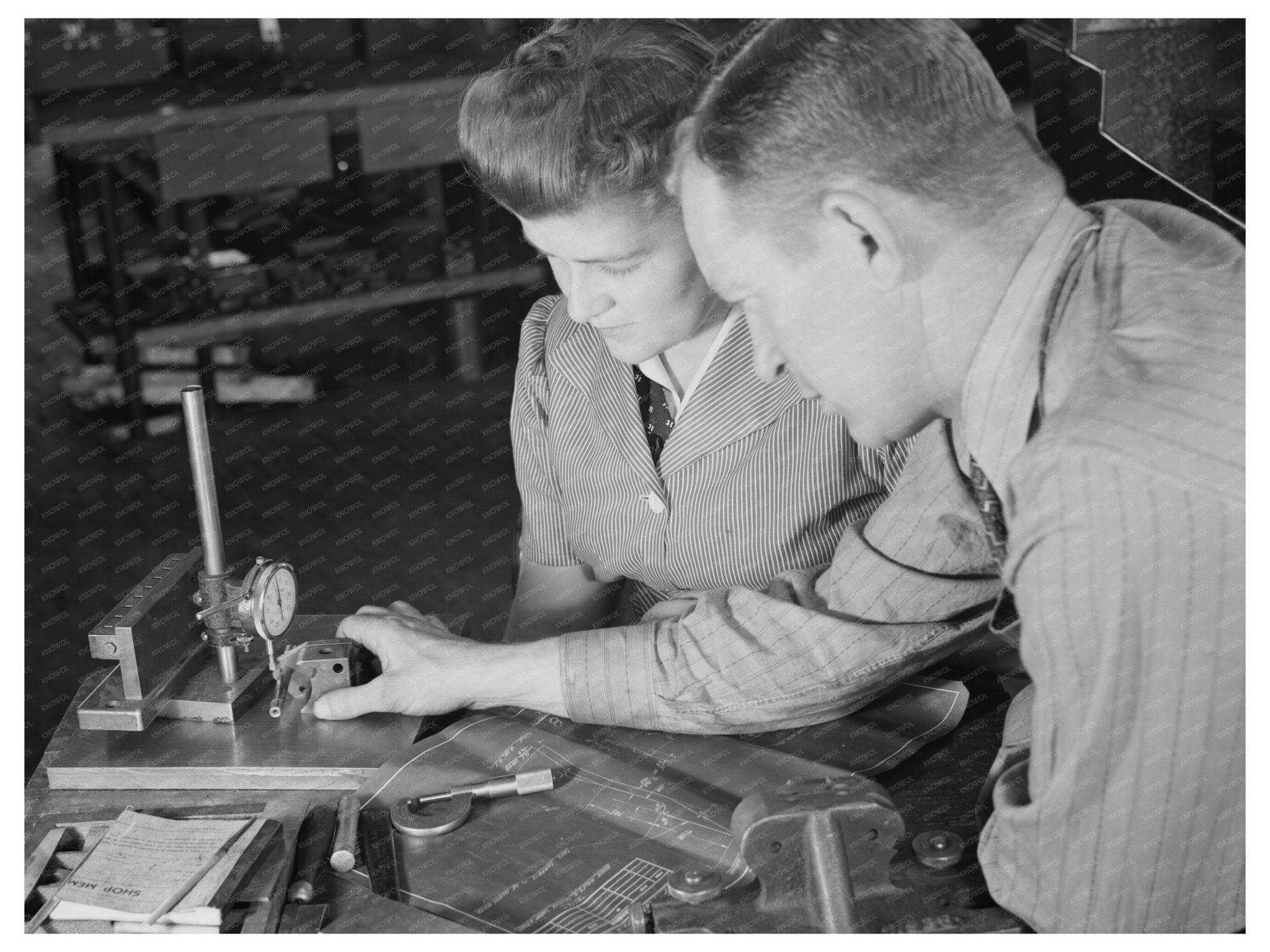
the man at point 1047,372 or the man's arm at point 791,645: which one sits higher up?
the man at point 1047,372

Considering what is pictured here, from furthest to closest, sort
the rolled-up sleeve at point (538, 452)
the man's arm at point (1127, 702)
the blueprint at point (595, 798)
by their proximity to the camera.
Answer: the rolled-up sleeve at point (538, 452) → the blueprint at point (595, 798) → the man's arm at point (1127, 702)

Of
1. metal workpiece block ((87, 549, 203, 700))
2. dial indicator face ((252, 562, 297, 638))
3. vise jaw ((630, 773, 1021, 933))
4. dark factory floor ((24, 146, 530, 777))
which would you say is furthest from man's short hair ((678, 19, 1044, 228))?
dark factory floor ((24, 146, 530, 777))

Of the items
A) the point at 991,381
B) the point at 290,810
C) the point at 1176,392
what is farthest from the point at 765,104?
the point at 290,810

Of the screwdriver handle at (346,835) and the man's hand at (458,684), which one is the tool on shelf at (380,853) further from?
the man's hand at (458,684)

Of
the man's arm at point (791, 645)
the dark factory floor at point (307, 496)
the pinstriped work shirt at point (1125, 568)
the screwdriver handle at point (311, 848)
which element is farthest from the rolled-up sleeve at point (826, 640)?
the dark factory floor at point (307, 496)

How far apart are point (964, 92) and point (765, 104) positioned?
0.18 metres

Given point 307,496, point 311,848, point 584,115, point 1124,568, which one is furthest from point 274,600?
point 307,496

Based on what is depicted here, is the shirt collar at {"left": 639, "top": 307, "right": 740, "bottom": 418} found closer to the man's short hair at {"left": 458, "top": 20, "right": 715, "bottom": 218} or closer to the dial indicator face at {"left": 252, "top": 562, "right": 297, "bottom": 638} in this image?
the man's short hair at {"left": 458, "top": 20, "right": 715, "bottom": 218}

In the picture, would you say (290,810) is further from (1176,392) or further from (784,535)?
(1176,392)

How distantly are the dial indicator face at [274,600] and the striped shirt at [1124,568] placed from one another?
2.93 ft

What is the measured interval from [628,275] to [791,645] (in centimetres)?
52

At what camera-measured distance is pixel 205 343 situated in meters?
5.32

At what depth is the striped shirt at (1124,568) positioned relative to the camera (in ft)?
3.49

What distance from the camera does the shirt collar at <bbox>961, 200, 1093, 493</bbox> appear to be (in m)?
1.22
